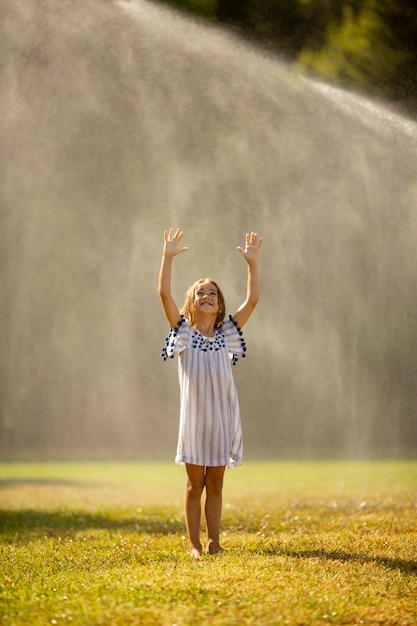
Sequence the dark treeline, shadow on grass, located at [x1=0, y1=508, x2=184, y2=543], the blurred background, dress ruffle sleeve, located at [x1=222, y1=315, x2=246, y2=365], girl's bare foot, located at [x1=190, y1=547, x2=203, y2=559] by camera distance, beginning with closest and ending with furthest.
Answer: girl's bare foot, located at [x1=190, y1=547, x2=203, y2=559], dress ruffle sleeve, located at [x1=222, y1=315, x2=246, y2=365], shadow on grass, located at [x1=0, y1=508, x2=184, y2=543], the dark treeline, the blurred background

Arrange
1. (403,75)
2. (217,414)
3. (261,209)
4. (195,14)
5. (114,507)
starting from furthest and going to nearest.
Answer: (261,209), (195,14), (403,75), (114,507), (217,414)

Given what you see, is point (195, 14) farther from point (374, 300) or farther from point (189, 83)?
point (374, 300)

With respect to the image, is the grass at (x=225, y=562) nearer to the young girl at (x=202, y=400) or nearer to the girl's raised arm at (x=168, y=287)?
the young girl at (x=202, y=400)

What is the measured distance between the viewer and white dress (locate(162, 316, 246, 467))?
20.9 ft

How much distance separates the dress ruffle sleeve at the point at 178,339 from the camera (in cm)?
644

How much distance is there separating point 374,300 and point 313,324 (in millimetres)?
1687

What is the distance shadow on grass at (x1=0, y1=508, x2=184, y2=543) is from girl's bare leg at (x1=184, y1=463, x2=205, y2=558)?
71.6 inches

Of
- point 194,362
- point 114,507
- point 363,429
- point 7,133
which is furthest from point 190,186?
point 194,362

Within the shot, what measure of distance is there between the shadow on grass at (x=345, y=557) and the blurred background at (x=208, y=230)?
11.8 metres

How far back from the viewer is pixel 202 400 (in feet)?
21.0

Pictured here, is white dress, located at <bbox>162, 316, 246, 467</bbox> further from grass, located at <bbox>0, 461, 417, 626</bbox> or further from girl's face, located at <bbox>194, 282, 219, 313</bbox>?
grass, located at <bbox>0, 461, 417, 626</bbox>

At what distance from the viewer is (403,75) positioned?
19000 mm

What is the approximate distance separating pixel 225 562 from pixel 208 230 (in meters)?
15.9

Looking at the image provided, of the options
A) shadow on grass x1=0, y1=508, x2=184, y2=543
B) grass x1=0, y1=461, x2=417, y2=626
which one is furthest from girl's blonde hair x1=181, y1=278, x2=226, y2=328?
shadow on grass x1=0, y1=508, x2=184, y2=543
